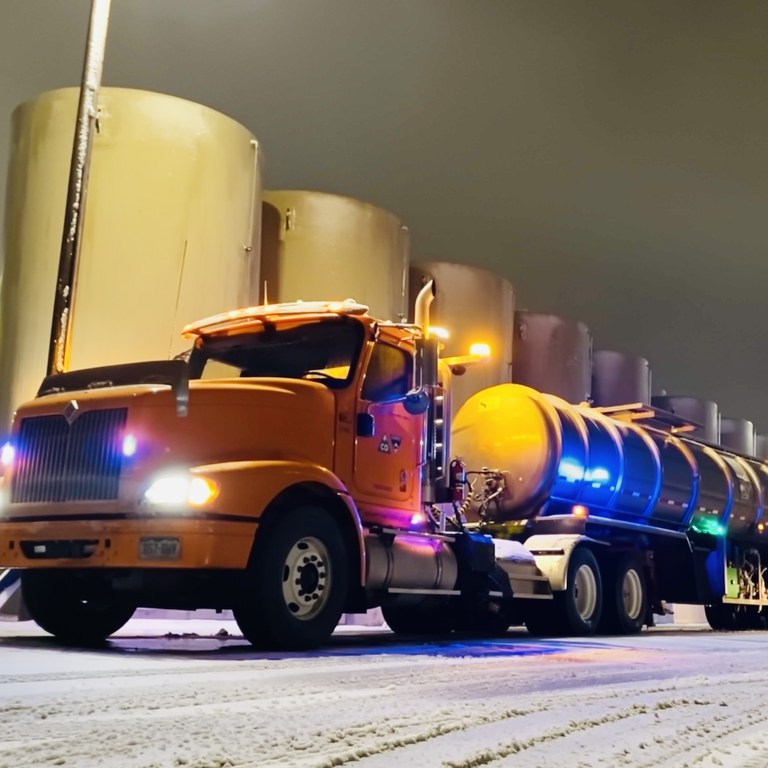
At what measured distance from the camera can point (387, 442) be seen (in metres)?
7.54

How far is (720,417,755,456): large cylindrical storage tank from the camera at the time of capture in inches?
1025

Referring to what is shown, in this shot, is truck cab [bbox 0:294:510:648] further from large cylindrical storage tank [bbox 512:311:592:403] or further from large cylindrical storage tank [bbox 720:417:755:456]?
large cylindrical storage tank [bbox 720:417:755:456]

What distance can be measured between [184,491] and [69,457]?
38.6 inches

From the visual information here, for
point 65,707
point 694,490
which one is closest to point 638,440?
point 694,490

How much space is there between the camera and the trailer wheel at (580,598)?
9805 millimetres

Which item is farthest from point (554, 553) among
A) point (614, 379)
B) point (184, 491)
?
point (614, 379)

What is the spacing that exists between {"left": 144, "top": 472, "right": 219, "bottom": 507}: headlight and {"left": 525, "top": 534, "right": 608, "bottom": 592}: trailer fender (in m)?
4.62

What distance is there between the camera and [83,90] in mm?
9555

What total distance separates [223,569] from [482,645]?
288 centimetres

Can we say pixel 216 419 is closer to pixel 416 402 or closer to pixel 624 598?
pixel 416 402

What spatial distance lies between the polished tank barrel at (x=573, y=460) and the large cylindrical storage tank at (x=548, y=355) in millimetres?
4513

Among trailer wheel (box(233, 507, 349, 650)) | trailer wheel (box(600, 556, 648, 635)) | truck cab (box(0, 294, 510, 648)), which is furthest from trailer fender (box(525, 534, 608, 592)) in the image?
trailer wheel (box(233, 507, 349, 650))

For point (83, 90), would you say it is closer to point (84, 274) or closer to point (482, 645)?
point (84, 274)

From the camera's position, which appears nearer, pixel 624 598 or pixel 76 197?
pixel 76 197
